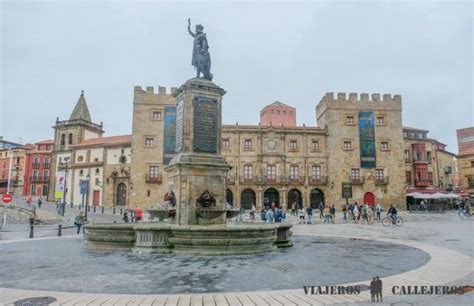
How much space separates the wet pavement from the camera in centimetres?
598

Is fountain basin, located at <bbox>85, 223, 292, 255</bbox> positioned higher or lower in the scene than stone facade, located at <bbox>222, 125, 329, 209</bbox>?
lower

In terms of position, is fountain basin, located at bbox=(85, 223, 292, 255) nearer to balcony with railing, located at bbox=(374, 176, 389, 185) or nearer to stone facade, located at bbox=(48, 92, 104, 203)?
balcony with railing, located at bbox=(374, 176, 389, 185)

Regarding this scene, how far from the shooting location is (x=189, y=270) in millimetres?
7336

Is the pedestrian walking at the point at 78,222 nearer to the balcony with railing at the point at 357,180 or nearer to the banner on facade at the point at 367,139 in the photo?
the balcony with railing at the point at 357,180

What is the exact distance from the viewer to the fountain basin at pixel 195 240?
973cm

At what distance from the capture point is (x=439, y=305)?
479 centimetres

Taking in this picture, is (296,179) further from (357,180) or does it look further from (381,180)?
(381,180)

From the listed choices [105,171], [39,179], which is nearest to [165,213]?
[105,171]

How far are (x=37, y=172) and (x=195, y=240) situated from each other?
73.0 m

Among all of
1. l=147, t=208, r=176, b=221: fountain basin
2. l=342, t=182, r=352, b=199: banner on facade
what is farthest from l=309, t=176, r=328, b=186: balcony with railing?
l=147, t=208, r=176, b=221: fountain basin

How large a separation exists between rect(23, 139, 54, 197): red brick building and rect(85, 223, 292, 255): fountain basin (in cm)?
6820

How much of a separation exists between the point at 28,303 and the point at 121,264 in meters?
3.44

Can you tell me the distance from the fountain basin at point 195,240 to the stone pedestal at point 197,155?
184cm

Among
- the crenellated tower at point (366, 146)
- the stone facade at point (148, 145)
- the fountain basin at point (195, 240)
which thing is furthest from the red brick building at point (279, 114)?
the fountain basin at point (195, 240)
